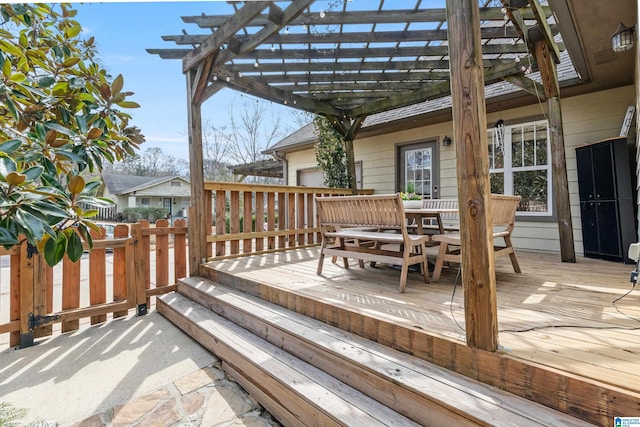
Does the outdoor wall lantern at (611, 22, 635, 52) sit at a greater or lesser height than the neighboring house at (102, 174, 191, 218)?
lesser

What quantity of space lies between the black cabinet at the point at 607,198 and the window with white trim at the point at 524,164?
21.9 inches

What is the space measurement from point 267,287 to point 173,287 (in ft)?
5.82

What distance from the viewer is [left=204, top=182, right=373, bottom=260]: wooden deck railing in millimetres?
4199

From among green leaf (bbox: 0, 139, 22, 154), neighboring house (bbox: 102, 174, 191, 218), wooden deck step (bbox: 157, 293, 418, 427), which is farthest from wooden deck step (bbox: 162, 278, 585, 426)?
neighboring house (bbox: 102, 174, 191, 218)

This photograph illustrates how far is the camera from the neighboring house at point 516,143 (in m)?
4.22

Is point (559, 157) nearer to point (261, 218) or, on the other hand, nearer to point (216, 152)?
point (261, 218)

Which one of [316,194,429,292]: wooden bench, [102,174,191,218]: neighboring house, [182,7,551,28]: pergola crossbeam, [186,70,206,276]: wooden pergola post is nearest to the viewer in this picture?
[316,194,429,292]: wooden bench

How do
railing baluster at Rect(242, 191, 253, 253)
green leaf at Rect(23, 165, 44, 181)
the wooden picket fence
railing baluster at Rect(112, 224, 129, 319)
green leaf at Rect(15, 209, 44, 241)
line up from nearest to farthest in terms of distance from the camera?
green leaf at Rect(15, 209, 44, 241), green leaf at Rect(23, 165, 44, 181), the wooden picket fence, railing baluster at Rect(112, 224, 129, 319), railing baluster at Rect(242, 191, 253, 253)

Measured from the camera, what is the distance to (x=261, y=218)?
471cm

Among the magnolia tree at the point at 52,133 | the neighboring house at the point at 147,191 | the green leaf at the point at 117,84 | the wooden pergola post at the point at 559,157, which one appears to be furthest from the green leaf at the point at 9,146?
the neighboring house at the point at 147,191

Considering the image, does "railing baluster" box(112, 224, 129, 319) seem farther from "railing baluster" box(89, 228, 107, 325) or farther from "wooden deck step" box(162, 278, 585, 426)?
"wooden deck step" box(162, 278, 585, 426)

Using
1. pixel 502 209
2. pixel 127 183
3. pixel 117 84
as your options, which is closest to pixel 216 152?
pixel 127 183

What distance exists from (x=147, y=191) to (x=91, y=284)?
2209cm

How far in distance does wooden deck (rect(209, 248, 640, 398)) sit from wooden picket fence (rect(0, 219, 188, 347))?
76 centimetres
